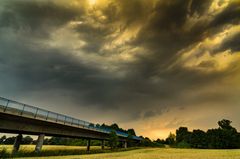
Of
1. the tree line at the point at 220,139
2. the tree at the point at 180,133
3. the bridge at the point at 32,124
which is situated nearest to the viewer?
the bridge at the point at 32,124

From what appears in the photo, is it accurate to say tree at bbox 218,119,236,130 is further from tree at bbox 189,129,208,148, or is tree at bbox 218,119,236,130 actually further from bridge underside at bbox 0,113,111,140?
bridge underside at bbox 0,113,111,140

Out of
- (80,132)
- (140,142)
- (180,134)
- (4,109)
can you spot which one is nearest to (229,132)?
(140,142)

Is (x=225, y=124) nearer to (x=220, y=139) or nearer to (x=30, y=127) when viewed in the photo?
(x=220, y=139)

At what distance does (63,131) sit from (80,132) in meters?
8.74

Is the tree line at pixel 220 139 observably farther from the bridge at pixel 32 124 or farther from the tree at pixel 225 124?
the bridge at pixel 32 124

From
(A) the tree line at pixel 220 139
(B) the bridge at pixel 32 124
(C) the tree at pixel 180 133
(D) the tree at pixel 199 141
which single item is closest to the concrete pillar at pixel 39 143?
(B) the bridge at pixel 32 124

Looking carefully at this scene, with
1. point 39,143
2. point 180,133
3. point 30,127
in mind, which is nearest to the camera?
point 30,127

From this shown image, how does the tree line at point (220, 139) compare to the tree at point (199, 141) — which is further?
the tree at point (199, 141)

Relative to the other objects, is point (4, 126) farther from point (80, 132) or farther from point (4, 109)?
point (80, 132)

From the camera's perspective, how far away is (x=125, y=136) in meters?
95.6

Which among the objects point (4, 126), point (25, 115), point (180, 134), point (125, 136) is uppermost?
point (180, 134)

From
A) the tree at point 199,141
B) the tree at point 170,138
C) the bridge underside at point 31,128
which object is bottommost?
the bridge underside at point 31,128

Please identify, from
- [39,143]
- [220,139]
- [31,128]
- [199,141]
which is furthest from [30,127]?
[199,141]

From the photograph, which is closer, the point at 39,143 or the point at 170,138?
the point at 39,143
